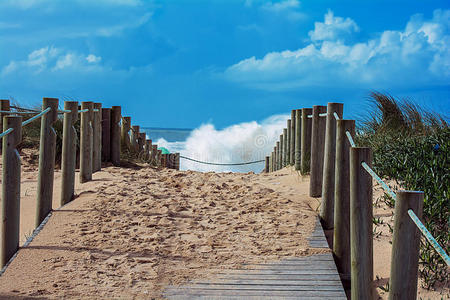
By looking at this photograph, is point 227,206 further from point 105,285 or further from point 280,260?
point 105,285

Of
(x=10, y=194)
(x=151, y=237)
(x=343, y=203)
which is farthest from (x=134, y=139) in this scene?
(x=343, y=203)

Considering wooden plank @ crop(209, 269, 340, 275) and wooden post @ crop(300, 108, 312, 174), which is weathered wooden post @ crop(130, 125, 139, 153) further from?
wooden plank @ crop(209, 269, 340, 275)

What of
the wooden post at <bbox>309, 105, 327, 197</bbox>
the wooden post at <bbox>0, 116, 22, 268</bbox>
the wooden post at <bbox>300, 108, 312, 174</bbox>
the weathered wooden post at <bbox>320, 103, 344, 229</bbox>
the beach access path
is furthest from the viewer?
the wooden post at <bbox>300, 108, 312, 174</bbox>

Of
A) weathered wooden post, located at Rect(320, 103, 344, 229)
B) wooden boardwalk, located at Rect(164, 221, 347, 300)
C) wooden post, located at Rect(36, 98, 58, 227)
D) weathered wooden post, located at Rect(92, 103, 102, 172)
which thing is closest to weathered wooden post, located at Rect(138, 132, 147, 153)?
weathered wooden post, located at Rect(92, 103, 102, 172)

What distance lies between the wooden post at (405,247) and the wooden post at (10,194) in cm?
350

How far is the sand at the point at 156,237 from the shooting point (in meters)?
3.81

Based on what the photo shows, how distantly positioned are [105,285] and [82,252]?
80 cm

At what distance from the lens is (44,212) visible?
549 cm

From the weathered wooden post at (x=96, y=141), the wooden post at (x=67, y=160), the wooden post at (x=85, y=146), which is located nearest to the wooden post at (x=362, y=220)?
the wooden post at (x=67, y=160)

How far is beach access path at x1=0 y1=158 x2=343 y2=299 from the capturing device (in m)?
3.74

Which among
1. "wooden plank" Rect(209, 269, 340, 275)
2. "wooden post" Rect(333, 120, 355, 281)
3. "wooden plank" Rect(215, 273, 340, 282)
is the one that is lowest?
"wooden plank" Rect(215, 273, 340, 282)

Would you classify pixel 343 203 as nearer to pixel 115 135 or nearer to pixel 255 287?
pixel 255 287

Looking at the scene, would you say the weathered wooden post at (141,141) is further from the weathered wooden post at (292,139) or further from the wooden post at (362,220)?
the wooden post at (362,220)

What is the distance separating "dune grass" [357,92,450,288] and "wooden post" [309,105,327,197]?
91cm
